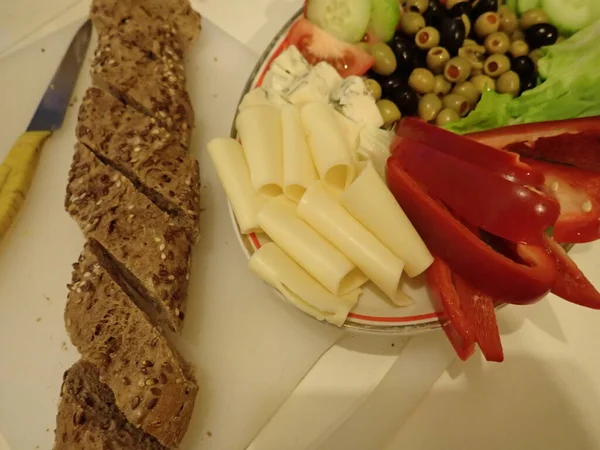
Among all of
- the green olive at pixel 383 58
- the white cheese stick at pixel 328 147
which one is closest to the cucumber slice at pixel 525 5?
the green olive at pixel 383 58

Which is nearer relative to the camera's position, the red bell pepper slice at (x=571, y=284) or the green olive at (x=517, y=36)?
the red bell pepper slice at (x=571, y=284)

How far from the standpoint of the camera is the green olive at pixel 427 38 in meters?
1.63

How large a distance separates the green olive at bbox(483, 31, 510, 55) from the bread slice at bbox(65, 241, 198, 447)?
1341mm

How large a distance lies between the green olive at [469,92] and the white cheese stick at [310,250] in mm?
705

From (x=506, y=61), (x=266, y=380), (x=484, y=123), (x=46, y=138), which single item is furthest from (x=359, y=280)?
(x=46, y=138)

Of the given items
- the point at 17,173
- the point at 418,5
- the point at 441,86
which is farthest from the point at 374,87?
the point at 17,173

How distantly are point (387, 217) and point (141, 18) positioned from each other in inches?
43.7

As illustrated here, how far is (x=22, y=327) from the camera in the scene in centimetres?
154

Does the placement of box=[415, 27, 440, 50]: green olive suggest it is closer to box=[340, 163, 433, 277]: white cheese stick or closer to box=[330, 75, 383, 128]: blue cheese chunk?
box=[330, 75, 383, 128]: blue cheese chunk

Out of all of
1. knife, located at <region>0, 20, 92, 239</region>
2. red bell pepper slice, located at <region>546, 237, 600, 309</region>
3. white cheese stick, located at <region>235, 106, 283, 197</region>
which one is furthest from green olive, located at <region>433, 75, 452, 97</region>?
knife, located at <region>0, 20, 92, 239</region>

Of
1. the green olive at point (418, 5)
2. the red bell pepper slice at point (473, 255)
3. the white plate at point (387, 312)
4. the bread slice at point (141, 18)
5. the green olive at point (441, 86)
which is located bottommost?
the white plate at point (387, 312)

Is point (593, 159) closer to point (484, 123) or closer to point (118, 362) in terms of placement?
point (484, 123)

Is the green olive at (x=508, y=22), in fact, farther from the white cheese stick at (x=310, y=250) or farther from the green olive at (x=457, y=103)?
the white cheese stick at (x=310, y=250)

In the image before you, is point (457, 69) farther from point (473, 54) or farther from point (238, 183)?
point (238, 183)
